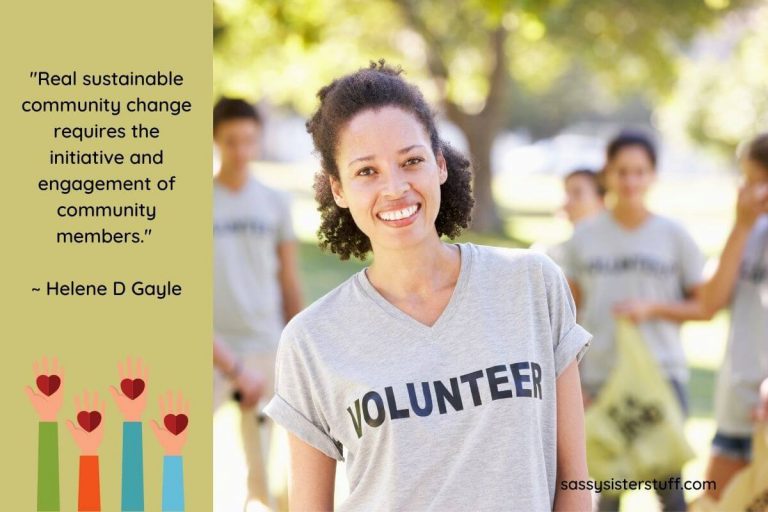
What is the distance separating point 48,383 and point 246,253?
3.45 m

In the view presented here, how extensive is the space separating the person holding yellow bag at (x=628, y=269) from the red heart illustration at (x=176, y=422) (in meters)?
3.27

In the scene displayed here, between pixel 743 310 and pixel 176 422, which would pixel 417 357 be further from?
pixel 743 310

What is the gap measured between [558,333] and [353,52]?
72.3 ft

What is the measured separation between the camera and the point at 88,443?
111 inches

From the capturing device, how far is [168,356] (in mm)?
2764

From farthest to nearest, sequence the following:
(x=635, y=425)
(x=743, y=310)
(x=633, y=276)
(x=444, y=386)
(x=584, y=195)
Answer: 1. (x=584, y=195)
2. (x=633, y=276)
3. (x=743, y=310)
4. (x=635, y=425)
5. (x=444, y=386)

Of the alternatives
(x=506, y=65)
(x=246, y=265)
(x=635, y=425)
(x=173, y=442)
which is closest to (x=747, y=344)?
(x=635, y=425)

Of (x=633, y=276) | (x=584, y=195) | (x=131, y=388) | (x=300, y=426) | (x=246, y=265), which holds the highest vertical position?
(x=584, y=195)

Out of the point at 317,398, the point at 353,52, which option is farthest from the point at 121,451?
the point at 353,52

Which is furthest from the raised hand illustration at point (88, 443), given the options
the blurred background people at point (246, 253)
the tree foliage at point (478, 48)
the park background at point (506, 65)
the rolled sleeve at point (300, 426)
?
the tree foliage at point (478, 48)

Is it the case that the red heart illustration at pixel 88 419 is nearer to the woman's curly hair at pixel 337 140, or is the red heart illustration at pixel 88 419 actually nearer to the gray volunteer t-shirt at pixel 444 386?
the gray volunteer t-shirt at pixel 444 386

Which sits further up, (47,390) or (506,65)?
(506,65)

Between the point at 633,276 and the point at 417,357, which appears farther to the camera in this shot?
the point at 633,276

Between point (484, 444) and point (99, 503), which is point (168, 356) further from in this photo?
point (484, 444)
